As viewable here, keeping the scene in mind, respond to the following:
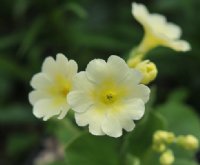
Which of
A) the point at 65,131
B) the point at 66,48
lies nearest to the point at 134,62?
the point at 65,131

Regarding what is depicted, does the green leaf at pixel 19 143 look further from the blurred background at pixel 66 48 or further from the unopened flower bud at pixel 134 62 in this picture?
the unopened flower bud at pixel 134 62

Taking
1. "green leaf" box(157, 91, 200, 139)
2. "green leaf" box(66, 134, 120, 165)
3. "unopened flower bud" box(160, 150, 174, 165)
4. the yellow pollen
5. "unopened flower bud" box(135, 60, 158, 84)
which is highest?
"unopened flower bud" box(135, 60, 158, 84)

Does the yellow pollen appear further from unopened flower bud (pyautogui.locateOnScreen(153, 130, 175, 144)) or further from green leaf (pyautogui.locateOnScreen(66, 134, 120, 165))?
unopened flower bud (pyautogui.locateOnScreen(153, 130, 175, 144))

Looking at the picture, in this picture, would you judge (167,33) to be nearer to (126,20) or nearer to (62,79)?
(62,79)

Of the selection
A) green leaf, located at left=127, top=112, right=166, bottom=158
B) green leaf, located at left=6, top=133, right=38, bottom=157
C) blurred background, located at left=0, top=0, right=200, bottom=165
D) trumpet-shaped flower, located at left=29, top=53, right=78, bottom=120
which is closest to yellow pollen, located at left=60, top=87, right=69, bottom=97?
Answer: trumpet-shaped flower, located at left=29, top=53, right=78, bottom=120

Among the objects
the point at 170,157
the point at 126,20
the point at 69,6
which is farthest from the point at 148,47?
the point at 126,20

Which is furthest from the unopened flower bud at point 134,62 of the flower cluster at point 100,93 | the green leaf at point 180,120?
the green leaf at point 180,120
